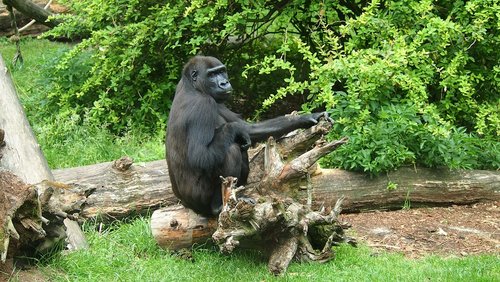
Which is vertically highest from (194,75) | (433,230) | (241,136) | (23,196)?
(194,75)

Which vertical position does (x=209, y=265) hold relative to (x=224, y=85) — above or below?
below

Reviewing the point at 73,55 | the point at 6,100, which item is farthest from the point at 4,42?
the point at 6,100

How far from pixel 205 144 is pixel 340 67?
1.97 m

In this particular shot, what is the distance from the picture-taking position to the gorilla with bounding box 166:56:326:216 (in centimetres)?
600

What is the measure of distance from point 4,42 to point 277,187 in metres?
9.37

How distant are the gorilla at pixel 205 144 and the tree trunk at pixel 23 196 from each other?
1009mm

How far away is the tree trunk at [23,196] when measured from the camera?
15.7 feet

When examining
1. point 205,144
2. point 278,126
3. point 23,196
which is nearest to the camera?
point 23,196

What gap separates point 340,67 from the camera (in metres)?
7.27

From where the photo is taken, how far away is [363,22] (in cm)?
754

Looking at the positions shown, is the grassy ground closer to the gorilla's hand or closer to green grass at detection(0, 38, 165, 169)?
the gorilla's hand

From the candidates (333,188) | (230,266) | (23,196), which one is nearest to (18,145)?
(23,196)

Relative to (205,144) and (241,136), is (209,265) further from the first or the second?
(241,136)

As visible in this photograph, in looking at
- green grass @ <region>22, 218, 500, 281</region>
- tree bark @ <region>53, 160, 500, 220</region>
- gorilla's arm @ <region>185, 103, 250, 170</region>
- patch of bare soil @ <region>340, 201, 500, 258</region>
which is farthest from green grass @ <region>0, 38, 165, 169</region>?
patch of bare soil @ <region>340, 201, 500, 258</region>
